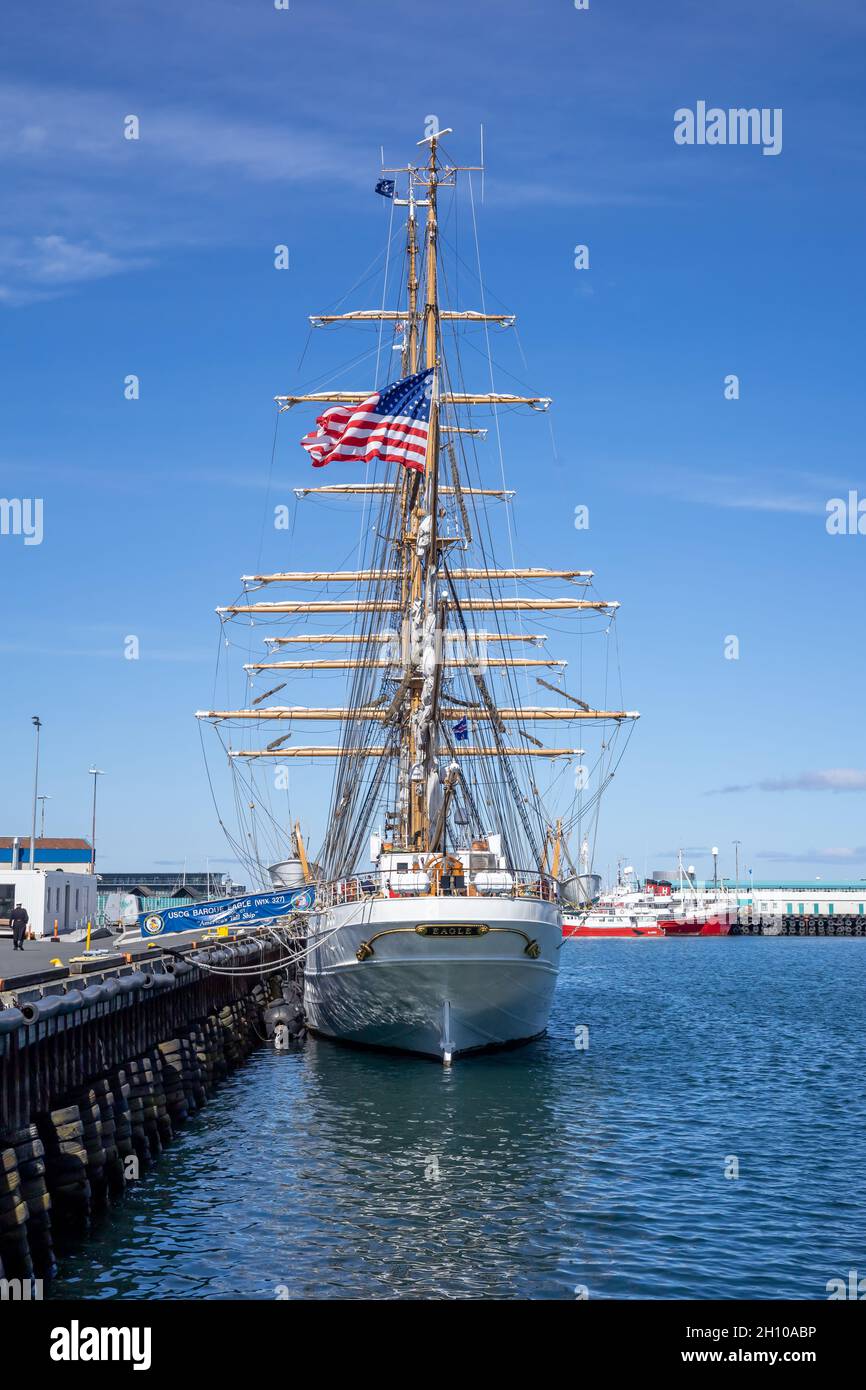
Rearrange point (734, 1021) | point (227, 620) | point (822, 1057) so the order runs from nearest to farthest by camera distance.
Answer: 1. point (822, 1057)
2. point (734, 1021)
3. point (227, 620)

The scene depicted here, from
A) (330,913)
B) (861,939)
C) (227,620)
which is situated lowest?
(861,939)

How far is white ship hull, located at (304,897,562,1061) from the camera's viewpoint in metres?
37.6

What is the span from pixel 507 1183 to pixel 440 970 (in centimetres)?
1183


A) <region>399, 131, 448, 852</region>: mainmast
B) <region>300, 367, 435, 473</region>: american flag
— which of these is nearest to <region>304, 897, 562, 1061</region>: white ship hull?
<region>399, 131, 448, 852</region>: mainmast

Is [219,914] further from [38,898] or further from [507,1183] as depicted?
[507,1183]

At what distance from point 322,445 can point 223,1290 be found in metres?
26.7

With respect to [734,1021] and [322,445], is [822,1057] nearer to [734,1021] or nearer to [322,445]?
[734,1021]

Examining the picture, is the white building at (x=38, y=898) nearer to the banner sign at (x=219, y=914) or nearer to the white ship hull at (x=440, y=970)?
the banner sign at (x=219, y=914)

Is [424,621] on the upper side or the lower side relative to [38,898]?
upper

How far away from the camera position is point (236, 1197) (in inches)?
980

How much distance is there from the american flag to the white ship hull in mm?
12694

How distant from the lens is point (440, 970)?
37688mm

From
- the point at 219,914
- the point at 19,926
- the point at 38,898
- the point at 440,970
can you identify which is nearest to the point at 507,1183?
the point at 440,970
